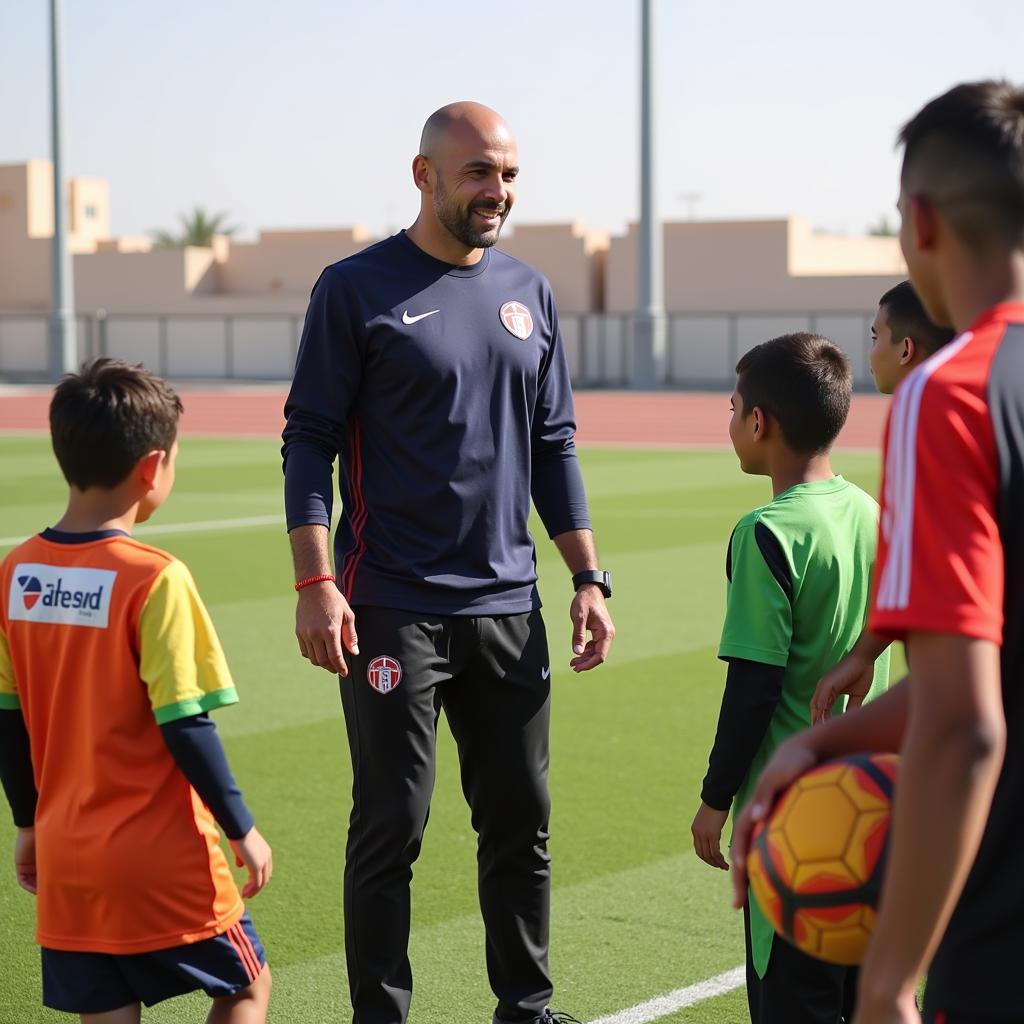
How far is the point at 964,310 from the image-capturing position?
204cm

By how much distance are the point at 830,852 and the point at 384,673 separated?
1.99 meters

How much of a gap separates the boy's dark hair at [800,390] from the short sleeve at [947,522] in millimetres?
1793

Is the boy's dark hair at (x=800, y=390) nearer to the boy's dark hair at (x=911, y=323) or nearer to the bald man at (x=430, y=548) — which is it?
the boy's dark hair at (x=911, y=323)

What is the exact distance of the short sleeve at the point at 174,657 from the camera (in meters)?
3.07

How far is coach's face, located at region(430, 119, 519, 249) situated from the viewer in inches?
167

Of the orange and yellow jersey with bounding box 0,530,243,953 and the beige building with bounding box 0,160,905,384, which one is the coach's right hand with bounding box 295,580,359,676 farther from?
the beige building with bounding box 0,160,905,384

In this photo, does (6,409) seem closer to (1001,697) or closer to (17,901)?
(17,901)

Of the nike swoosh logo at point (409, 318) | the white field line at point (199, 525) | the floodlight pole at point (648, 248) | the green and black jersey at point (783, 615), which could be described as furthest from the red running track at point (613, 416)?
the green and black jersey at point (783, 615)

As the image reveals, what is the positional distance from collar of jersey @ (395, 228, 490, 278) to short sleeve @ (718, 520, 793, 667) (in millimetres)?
1167

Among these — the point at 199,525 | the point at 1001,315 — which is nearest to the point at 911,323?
the point at 1001,315

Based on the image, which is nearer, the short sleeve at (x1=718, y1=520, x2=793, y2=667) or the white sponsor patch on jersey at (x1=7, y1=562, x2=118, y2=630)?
the white sponsor patch on jersey at (x1=7, y1=562, x2=118, y2=630)

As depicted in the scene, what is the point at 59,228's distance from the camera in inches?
1592

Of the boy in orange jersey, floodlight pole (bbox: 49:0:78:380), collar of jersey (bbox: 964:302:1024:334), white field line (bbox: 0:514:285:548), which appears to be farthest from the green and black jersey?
floodlight pole (bbox: 49:0:78:380)

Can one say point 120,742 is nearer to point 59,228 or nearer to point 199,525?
point 199,525
